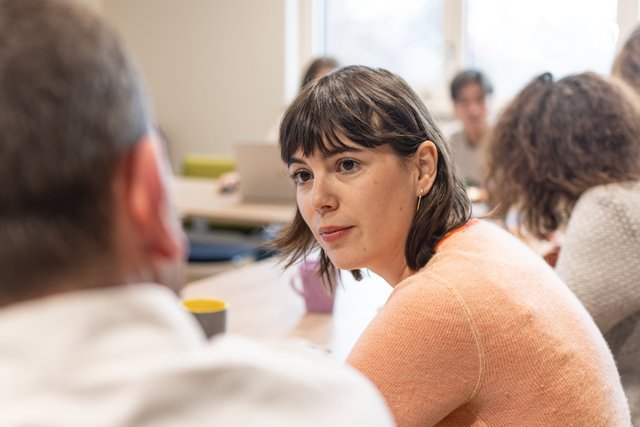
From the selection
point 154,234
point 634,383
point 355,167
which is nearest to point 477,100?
point 634,383

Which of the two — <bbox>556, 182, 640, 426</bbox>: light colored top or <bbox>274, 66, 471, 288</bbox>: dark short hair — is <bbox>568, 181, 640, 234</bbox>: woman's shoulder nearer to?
<bbox>556, 182, 640, 426</bbox>: light colored top

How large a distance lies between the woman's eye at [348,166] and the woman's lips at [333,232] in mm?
96

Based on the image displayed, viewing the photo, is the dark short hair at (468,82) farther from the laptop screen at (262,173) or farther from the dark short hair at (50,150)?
the dark short hair at (50,150)

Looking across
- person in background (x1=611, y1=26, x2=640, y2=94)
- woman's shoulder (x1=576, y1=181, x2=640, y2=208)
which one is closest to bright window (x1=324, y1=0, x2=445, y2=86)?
person in background (x1=611, y1=26, x2=640, y2=94)

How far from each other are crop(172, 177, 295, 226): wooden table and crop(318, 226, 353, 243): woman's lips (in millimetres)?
1893

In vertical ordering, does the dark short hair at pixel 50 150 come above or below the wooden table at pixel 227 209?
above

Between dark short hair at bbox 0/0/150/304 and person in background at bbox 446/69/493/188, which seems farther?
person in background at bbox 446/69/493/188

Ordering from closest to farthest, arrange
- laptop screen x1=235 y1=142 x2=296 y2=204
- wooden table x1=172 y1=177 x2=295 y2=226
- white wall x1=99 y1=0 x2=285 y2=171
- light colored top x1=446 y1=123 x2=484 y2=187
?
wooden table x1=172 y1=177 x2=295 y2=226, laptop screen x1=235 y1=142 x2=296 y2=204, light colored top x1=446 y1=123 x2=484 y2=187, white wall x1=99 y1=0 x2=285 y2=171

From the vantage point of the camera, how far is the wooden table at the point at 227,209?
11.9 ft

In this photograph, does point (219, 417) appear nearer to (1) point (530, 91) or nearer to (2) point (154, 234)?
(2) point (154, 234)

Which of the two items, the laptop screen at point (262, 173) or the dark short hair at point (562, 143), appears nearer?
the dark short hair at point (562, 143)

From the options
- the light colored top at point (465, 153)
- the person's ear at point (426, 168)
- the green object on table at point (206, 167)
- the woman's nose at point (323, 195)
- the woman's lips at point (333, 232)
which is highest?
the person's ear at point (426, 168)

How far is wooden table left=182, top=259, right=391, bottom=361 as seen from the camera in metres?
1.92

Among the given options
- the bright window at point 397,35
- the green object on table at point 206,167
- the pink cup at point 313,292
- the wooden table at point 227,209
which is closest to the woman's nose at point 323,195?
the pink cup at point 313,292
